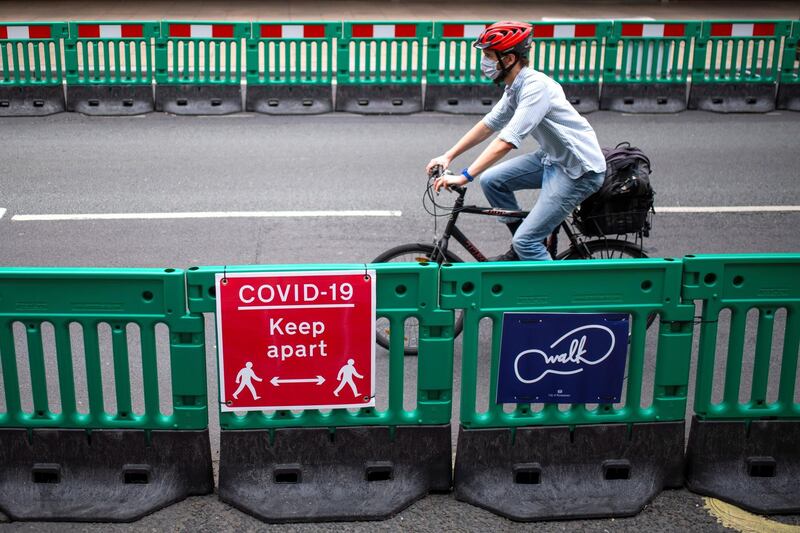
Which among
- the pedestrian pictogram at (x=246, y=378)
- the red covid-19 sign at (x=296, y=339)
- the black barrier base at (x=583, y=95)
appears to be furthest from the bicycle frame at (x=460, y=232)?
the black barrier base at (x=583, y=95)

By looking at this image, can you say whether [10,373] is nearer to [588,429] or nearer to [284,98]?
[588,429]

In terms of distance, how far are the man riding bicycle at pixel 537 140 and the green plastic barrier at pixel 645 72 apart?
7907mm

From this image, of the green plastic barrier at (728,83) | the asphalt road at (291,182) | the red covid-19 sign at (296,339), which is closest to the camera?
the red covid-19 sign at (296,339)

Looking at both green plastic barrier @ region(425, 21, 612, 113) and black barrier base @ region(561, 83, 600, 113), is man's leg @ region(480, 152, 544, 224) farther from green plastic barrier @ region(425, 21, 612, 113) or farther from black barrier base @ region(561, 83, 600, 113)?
black barrier base @ region(561, 83, 600, 113)

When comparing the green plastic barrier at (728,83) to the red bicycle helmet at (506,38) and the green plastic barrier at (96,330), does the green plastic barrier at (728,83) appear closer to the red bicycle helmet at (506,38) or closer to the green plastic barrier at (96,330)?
the red bicycle helmet at (506,38)

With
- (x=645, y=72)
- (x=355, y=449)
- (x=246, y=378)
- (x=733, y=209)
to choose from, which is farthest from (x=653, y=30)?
A: (x=246, y=378)

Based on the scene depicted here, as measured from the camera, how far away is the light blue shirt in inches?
239

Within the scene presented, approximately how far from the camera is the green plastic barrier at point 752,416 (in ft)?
16.1

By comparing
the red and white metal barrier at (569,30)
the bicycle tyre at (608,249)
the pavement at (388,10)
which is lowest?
the bicycle tyre at (608,249)

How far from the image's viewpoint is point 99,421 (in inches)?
192

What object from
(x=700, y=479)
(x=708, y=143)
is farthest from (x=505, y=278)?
(x=708, y=143)

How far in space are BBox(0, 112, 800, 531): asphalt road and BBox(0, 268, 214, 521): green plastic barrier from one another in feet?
2.60

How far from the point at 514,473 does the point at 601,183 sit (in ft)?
7.03

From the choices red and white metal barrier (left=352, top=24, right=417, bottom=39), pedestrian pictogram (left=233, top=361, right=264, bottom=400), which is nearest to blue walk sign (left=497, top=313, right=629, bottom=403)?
pedestrian pictogram (left=233, top=361, right=264, bottom=400)
